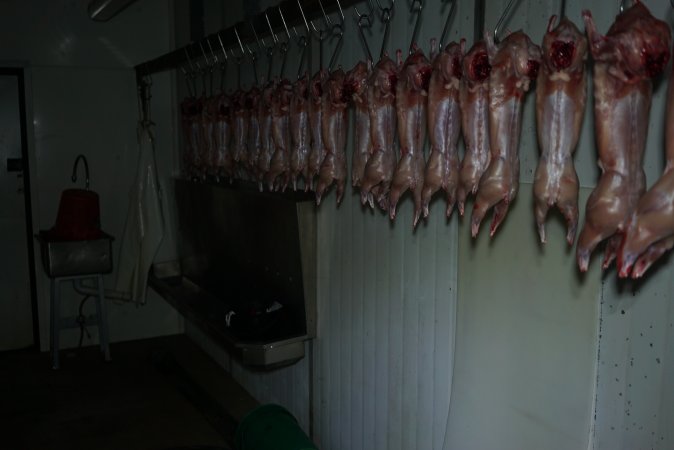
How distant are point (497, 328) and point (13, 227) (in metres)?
4.49

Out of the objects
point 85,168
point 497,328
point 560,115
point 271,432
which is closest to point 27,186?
point 85,168

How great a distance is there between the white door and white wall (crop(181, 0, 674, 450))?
327 cm

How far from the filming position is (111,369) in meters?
4.81

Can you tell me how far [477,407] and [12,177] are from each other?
444cm

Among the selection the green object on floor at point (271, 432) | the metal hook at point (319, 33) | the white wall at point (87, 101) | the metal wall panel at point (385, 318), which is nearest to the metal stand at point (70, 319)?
the white wall at point (87, 101)

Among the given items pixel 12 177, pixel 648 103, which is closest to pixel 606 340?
pixel 648 103

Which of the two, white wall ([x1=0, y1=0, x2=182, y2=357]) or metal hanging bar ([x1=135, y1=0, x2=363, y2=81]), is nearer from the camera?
metal hanging bar ([x1=135, y1=0, x2=363, y2=81])

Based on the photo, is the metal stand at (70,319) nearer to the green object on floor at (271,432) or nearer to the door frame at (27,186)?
the door frame at (27,186)

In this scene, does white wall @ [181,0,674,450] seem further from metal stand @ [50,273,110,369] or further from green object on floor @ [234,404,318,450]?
metal stand @ [50,273,110,369]

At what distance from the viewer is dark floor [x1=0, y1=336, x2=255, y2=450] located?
3.66 metres

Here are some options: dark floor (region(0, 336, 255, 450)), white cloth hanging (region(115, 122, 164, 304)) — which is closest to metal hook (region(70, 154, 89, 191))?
white cloth hanging (region(115, 122, 164, 304))

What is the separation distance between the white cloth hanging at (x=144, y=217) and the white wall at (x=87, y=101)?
17 cm

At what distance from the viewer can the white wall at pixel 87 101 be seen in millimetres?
4906

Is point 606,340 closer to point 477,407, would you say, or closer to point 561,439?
point 561,439
